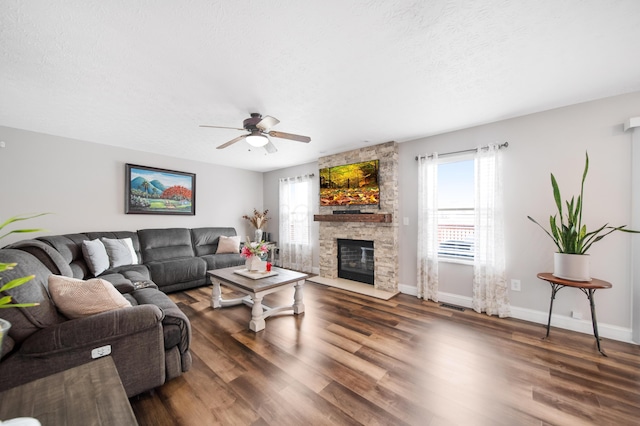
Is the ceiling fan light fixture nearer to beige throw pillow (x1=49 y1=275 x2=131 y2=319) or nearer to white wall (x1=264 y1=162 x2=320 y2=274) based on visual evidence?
beige throw pillow (x1=49 y1=275 x2=131 y2=319)

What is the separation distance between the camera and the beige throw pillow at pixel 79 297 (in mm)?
1655

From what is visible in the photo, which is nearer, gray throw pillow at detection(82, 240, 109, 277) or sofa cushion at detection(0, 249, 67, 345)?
sofa cushion at detection(0, 249, 67, 345)

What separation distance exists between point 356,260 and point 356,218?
0.89 meters

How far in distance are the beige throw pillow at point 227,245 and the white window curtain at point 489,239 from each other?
13.9ft

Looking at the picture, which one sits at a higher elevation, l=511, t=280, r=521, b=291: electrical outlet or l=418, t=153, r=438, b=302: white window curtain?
l=418, t=153, r=438, b=302: white window curtain

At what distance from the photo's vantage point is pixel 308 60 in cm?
200

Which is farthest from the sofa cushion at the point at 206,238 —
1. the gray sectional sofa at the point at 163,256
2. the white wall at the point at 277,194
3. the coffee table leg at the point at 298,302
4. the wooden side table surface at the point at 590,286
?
the wooden side table surface at the point at 590,286

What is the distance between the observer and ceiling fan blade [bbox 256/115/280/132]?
98.0 inches

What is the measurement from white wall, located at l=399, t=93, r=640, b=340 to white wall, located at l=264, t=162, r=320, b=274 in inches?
105

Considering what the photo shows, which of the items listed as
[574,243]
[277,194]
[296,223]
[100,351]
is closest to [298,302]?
[100,351]

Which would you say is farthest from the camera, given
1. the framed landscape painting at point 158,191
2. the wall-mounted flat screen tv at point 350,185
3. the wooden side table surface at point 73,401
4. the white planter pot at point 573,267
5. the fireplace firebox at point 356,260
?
the fireplace firebox at point 356,260

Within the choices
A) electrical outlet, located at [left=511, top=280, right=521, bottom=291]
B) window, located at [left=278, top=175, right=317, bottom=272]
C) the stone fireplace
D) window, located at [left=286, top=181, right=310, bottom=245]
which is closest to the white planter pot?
electrical outlet, located at [left=511, top=280, right=521, bottom=291]

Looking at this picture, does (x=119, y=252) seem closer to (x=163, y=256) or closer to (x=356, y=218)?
(x=163, y=256)

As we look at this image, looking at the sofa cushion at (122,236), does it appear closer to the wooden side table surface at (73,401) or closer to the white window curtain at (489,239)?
the wooden side table surface at (73,401)
